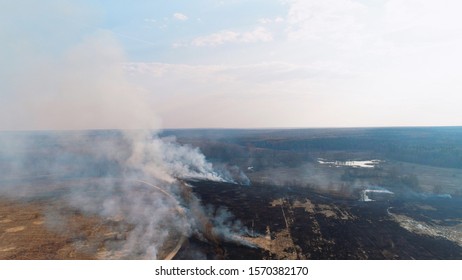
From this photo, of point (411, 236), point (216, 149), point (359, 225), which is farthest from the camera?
point (216, 149)

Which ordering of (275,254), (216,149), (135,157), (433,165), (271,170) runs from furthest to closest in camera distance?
1. (216,149)
2. (433,165)
3. (271,170)
4. (135,157)
5. (275,254)

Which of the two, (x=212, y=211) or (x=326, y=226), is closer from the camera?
(x=326, y=226)

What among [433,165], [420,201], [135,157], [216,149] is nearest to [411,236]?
[420,201]

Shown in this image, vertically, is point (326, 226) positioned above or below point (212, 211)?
below

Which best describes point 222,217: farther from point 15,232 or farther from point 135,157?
point 135,157

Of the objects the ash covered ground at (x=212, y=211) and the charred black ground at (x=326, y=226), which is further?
the ash covered ground at (x=212, y=211)

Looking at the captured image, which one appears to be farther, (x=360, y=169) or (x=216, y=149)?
(x=216, y=149)

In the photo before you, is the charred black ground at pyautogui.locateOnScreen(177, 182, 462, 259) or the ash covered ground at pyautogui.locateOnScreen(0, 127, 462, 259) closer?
the charred black ground at pyautogui.locateOnScreen(177, 182, 462, 259)

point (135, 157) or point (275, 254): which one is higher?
point (135, 157)
